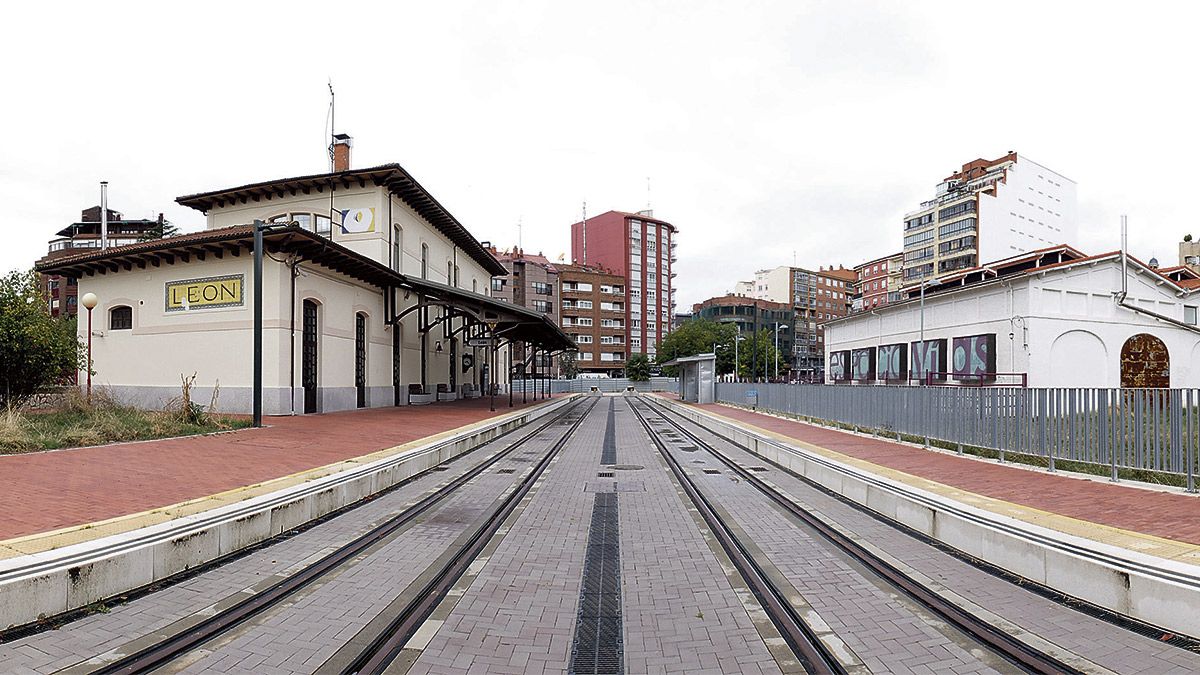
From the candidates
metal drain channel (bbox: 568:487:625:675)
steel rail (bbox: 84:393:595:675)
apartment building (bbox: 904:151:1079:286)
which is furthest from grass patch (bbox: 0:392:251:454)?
apartment building (bbox: 904:151:1079:286)

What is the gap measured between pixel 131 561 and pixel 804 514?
22.7 ft

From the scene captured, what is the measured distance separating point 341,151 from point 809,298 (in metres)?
107

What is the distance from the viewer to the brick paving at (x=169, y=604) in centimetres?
387

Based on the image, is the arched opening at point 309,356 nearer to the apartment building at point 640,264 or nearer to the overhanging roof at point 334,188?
the overhanging roof at point 334,188

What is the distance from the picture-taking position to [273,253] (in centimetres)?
2058

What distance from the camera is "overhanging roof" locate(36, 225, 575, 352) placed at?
20.2 meters

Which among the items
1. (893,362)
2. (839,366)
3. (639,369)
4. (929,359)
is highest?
(929,359)

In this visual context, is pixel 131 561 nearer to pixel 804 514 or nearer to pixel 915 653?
pixel 915 653

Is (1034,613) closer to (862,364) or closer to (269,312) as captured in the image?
(269,312)

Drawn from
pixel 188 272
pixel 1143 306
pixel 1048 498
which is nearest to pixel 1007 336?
pixel 1143 306

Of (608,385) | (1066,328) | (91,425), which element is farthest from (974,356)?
(608,385)

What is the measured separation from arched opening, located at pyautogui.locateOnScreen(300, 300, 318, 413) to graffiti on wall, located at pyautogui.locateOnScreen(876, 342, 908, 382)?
27.9 meters

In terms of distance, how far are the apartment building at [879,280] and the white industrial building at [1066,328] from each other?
6117 centimetres

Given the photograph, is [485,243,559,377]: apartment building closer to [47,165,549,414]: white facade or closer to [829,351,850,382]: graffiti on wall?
[829,351,850,382]: graffiti on wall
